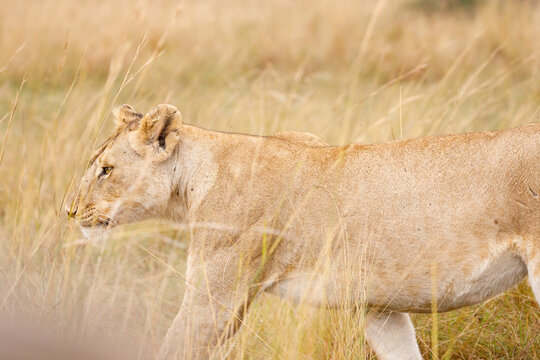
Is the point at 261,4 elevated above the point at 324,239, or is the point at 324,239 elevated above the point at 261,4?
the point at 261,4

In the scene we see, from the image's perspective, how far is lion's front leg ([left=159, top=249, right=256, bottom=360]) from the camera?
3.48m

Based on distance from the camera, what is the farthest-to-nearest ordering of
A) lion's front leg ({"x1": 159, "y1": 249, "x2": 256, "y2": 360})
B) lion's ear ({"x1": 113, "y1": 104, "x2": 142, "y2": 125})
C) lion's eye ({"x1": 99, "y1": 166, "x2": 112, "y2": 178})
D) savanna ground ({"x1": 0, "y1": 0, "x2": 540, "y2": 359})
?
1. lion's ear ({"x1": 113, "y1": 104, "x2": 142, "y2": 125})
2. lion's eye ({"x1": 99, "y1": 166, "x2": 112, "y2": 178})
3. savanna ground ({"x1": 0, "y1": 0, "x2": 540, "y2": 359})
4. lion's front leg ({"x1": 159, "y1": 249, "x2": 256, "y2": 360})

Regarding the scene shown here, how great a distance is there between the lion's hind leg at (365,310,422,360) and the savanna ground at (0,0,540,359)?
0.45 feet

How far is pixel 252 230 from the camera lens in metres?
3.64

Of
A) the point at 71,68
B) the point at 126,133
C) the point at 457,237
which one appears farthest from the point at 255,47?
the point at 457,237

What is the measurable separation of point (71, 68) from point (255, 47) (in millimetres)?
2867

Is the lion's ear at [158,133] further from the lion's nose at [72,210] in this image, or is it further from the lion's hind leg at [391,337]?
the lion's hind leg at [391,337]

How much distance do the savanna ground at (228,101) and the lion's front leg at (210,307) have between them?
0.11 meters

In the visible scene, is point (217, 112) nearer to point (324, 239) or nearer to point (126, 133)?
point (126, 133)

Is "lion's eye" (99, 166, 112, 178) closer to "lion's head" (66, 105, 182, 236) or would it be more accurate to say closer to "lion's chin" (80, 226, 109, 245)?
"lion's head" (66, 105, 182, 236)

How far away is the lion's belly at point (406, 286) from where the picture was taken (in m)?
3.29

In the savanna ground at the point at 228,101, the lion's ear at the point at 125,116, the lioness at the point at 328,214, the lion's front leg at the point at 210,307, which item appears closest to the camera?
the lioness at the point at 328,214

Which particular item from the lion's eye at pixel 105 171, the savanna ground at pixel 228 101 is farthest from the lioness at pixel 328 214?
the savanna ground at pixel 228 101

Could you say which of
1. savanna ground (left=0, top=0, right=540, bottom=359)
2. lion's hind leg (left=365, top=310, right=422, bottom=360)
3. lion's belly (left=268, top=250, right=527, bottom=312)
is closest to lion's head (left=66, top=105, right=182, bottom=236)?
savanna ground (left=0, top=0, right=540, bottom=359)
